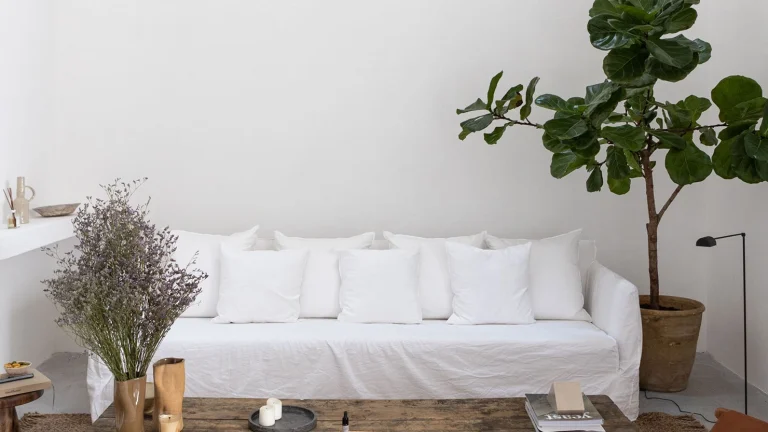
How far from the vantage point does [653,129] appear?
13.4 feet

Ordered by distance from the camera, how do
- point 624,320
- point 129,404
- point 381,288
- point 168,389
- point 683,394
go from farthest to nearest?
1. point 683,394
2. point 381,288
3. point 624,320
4. point 168,389
5. point 129,404

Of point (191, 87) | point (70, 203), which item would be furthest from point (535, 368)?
point (70, 203)

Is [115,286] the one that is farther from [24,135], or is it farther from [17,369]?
[24,135]

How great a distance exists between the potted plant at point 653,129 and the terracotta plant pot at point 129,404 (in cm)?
247

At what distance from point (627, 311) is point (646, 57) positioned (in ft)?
4.30

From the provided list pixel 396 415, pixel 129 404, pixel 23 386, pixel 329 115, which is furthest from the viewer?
pixel 329 115

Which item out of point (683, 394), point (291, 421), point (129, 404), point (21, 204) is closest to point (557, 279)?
point (683, 394)

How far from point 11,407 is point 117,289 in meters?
1.58

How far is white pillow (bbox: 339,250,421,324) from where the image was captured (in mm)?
4344

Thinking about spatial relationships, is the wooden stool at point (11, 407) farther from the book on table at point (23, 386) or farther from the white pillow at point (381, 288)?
the white pillow at point (381, 288)

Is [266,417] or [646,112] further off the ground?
[646,112]

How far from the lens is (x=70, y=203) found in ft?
16.7

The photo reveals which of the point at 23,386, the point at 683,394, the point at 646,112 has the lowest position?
the point at 683,394

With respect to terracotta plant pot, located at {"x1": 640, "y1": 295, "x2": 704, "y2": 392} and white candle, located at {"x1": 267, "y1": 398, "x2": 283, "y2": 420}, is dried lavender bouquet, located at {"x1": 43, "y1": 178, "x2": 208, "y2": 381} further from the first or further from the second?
terracotta plant pot, located at {"x1": 640, "y1": 295, "x2": 704, "y2": 392}
